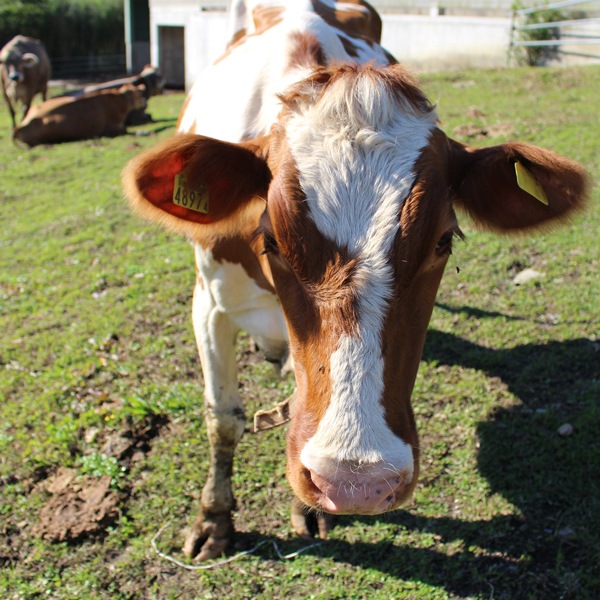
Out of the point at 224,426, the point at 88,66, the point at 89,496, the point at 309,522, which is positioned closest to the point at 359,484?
the point at 309,522

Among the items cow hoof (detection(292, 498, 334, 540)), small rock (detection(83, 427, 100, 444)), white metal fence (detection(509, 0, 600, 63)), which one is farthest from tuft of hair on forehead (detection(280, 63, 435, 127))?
white metal fence (detection(509, 0, 600, 63))

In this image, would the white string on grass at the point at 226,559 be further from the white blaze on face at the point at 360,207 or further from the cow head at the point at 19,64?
the cow head at the point at 19,64

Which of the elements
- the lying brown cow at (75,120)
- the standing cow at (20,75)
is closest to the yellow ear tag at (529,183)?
the lying brown cow at (75,120)

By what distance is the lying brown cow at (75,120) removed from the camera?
13.6 meters

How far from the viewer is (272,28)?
151 inches

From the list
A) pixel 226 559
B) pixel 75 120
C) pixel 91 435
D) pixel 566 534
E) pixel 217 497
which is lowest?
pixel 75 120

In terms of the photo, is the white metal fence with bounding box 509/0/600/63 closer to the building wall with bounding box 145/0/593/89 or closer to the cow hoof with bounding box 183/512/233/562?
the building wall with bounding box 145/0/593/89

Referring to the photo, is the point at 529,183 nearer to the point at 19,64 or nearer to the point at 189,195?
the point at 189,195

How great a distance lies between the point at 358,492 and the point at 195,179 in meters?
1.31

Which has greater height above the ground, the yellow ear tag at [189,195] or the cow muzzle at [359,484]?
the yellow ear tag at [189,195]

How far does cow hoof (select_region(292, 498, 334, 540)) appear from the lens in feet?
10.9

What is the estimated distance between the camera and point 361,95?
2.32 m

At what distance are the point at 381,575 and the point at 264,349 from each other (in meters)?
1.22

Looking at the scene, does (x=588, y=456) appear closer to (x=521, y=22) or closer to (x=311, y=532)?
(x=311, y=532)
